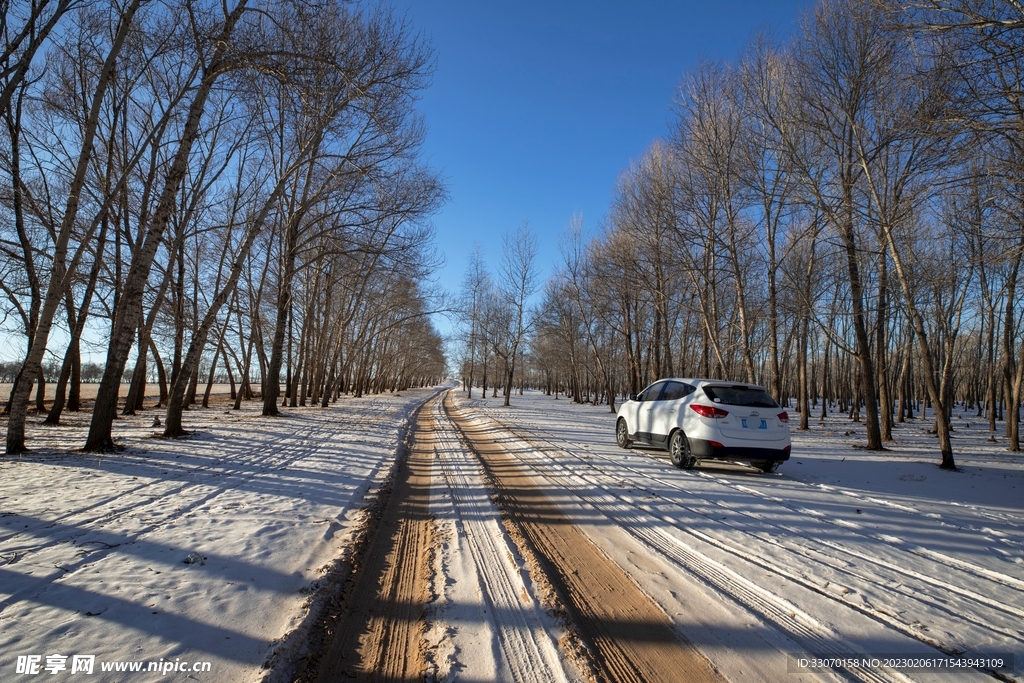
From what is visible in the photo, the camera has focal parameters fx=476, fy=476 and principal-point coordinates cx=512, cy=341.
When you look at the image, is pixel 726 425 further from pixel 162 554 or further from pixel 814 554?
pixel 162 554

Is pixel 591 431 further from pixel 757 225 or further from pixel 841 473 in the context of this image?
pixel 757 225

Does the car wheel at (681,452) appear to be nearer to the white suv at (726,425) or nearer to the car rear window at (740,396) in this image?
the white suv at (726,425)

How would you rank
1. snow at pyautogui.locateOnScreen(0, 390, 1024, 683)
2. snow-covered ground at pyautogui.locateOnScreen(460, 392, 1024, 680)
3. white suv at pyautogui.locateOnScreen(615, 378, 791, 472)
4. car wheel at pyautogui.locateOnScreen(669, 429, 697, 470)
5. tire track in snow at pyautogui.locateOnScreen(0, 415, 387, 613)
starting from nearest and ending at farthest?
snow at pyautogui.locateOnScreen(0, 390, 1024, 683) → snow-covered ground at pyautogui.locateOnScreen(460, 392, 1024, 680) → tire track in snow at pyautogui.locateOnScreen(0, 415, 387, 613) → white suv at pyautogui.locateOnScreen(615, 378, 791, 472) → car wheel at pyautogui.locateOnScreen(669, 429, 697, 470)

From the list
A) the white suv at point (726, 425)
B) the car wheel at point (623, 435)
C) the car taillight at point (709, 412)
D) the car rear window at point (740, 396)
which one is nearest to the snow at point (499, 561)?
the white suv at point (726, 425)

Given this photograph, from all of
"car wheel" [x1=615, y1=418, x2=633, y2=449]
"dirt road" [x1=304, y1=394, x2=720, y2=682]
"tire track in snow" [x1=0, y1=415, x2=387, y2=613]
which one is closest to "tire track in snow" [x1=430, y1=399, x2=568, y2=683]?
"dirt road" [x1=304, y1=394, x2=720, y2=682]

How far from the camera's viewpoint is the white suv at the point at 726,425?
26.7 feet

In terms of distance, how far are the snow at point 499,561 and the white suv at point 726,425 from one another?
433 millimetres

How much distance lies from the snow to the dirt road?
3 cm

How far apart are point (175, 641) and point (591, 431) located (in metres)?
14.0

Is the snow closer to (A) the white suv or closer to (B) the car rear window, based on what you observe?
(A) the white suv

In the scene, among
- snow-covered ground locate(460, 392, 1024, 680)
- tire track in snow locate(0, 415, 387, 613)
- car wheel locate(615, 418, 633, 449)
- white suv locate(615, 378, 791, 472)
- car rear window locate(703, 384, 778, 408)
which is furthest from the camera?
car wheel locate(615, 418, 633, 449)

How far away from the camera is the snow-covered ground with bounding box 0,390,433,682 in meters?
2.81

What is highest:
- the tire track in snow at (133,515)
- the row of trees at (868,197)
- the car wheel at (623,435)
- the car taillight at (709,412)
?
the row of trees at (868,197)

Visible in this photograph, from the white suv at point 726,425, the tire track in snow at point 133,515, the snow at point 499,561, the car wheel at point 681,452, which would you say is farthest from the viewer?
the car wheel at point 681,452
